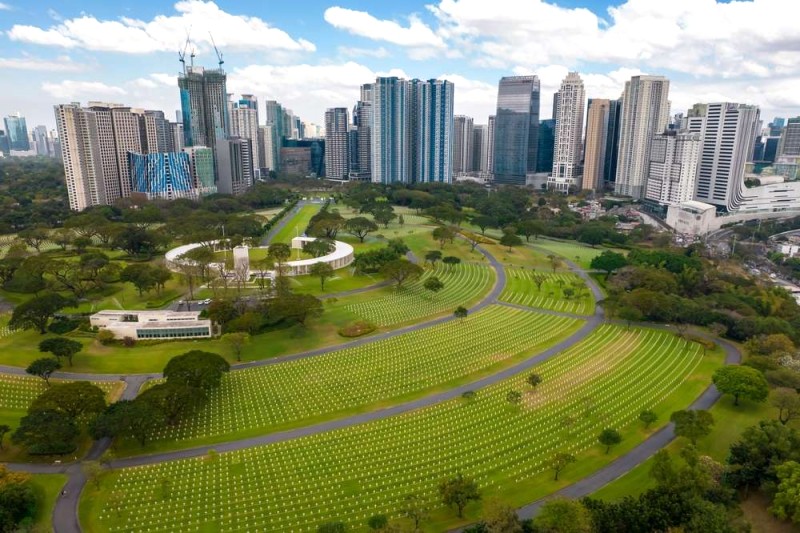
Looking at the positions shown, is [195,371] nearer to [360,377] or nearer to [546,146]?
[360,377]

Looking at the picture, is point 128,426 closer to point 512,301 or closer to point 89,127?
point 512,301

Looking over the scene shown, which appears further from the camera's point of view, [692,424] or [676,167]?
[676,167]

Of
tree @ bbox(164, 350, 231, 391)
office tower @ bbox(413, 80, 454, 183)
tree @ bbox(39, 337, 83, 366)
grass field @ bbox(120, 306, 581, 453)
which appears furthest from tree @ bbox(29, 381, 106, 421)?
office tower @ bbox(413, 80, 454, 183)

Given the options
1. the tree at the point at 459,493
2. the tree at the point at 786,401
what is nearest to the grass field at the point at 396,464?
the tree at the point at 459,493

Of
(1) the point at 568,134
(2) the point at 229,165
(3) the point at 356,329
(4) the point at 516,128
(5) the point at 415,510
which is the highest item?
(4) the point at 516,128

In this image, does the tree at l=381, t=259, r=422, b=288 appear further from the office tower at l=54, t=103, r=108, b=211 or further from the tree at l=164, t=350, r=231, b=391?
the office tower at l=54, t=103, r=108, b=211

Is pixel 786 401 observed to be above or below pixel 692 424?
above

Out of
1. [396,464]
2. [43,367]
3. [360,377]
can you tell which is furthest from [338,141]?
[396,464]
